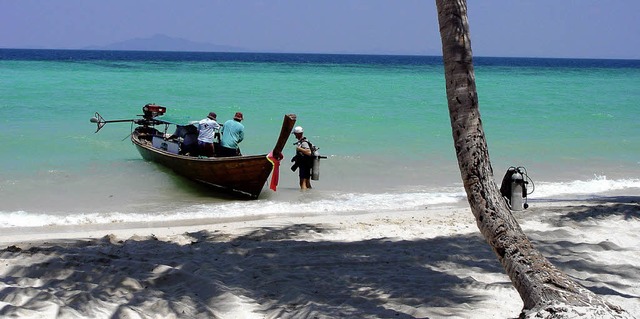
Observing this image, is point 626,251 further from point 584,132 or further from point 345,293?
point 584,132

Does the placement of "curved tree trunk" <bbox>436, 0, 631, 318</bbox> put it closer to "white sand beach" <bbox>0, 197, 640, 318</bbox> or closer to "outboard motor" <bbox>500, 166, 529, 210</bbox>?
"white sand beach" <bbox>0, 197, 640, 318</bbox>

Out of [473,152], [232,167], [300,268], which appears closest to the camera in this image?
[473,152]

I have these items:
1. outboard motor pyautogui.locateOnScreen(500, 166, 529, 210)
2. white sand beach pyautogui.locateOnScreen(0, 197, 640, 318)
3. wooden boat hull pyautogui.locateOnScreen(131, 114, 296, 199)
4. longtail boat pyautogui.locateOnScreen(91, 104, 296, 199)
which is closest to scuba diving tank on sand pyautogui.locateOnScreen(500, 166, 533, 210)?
outboard motor pyautogui.locateOnScreen(500, 166, 529, 210)

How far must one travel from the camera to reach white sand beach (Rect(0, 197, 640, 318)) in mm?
5316

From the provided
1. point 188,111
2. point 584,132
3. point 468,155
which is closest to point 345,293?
point 468,155

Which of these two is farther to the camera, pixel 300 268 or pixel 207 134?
pixel 207 134

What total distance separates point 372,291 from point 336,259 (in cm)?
119

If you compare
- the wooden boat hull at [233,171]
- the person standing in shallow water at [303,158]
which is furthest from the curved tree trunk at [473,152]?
the person standing in shallow water at [303,158]

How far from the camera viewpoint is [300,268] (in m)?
6.70

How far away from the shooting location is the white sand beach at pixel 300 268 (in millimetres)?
5316

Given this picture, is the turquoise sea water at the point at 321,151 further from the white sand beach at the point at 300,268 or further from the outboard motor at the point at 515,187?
the outboard motor at the point at 515,187

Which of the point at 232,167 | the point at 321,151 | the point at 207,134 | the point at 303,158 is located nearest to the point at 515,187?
the point at 303,158

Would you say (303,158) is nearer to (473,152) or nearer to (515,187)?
(515,187)

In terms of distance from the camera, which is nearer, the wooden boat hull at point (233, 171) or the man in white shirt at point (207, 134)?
the wooden boat hull at point (233, 171)
